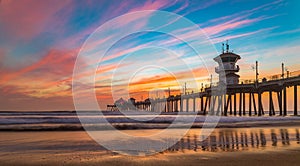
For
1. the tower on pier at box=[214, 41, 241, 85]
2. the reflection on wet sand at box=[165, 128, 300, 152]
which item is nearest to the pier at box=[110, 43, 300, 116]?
the tower on pier at box=[214, 41, 241, 85]

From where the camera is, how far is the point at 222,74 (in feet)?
189

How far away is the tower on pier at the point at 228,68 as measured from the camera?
55.8 m

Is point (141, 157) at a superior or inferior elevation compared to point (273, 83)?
inferior

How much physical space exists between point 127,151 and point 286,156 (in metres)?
4.48

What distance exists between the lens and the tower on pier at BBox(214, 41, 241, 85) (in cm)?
5584

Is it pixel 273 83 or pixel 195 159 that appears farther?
pixel 273 83

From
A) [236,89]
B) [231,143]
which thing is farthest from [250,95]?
[231,143]

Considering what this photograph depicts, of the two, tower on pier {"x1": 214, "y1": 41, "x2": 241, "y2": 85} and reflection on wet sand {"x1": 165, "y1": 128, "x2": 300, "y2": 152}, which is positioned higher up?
tower on pier {"x1": 214, "y1": 41, "x2": 241, "y2": 85}

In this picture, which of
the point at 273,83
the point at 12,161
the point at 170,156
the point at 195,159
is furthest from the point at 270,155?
the point at 273,83

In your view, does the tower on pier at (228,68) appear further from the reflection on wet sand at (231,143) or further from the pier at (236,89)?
the reflection on wet sand at (231,143)

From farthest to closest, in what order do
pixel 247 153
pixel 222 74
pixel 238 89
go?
1. pixel 222 74
2. pixel 238 89
3. pixel 247 153

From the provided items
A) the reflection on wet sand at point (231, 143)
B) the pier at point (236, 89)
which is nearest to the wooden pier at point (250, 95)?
the pier at point (236, 89)

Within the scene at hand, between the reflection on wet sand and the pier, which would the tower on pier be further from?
the reflection on wet sand

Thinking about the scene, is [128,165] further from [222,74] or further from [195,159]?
[222,74]
